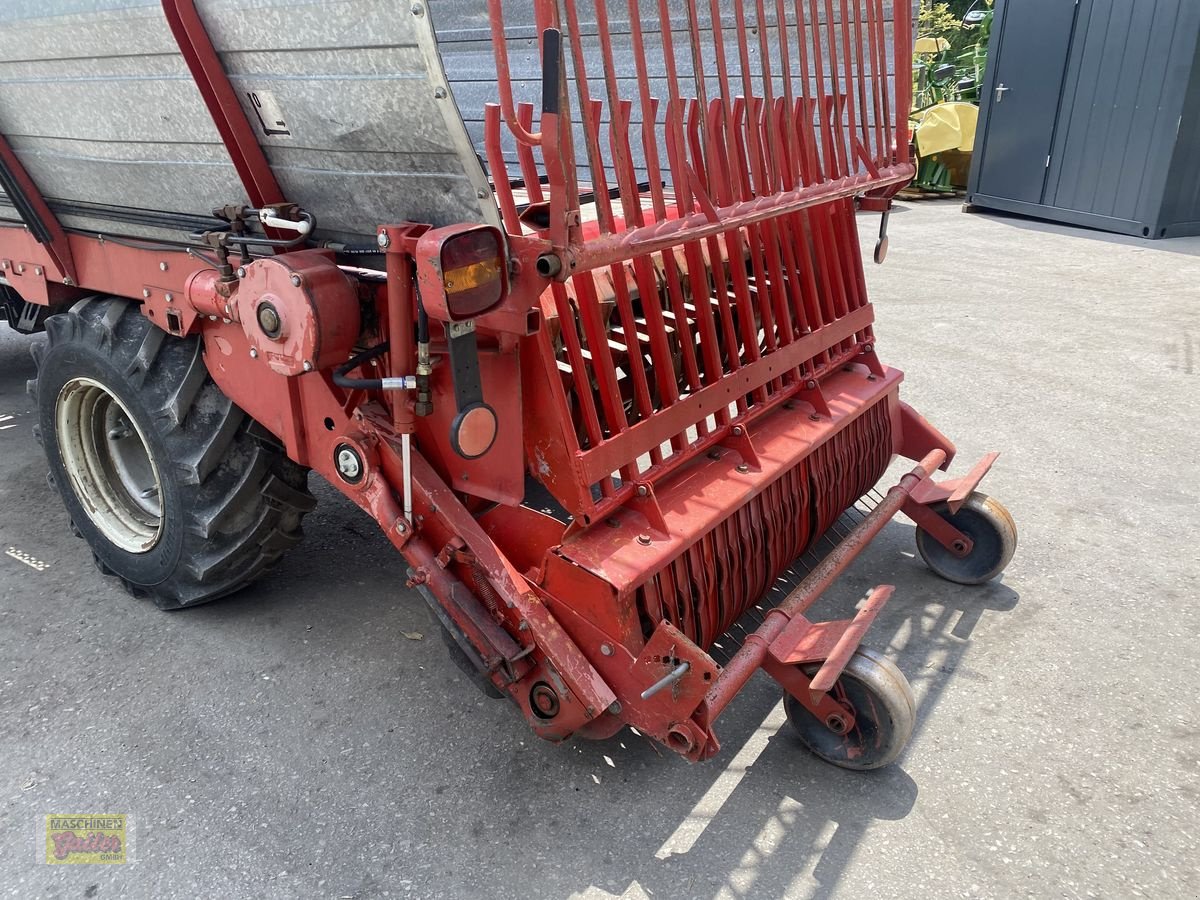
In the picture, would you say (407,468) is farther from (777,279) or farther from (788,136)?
(788,136)

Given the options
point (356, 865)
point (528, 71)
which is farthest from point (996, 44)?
point (356, 865)

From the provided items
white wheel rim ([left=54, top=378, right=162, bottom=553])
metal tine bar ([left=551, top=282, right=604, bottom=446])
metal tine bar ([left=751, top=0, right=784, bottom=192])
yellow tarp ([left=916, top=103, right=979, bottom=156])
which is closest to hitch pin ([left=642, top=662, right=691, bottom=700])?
metal tine bar ([left=551, top=282, right=604, bottom=446])

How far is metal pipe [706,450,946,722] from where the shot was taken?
6.81ft

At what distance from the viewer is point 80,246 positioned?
274 centimetres

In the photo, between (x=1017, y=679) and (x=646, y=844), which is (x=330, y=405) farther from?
(x=1017, y=679)

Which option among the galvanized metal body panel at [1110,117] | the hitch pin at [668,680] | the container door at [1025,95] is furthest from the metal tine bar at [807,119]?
the container door at [1025,95]

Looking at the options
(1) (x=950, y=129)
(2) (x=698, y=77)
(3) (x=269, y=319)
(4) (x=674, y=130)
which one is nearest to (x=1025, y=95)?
(1) (x=950, y=129)

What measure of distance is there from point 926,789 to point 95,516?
8.97 ft

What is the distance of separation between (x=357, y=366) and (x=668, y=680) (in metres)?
1.02

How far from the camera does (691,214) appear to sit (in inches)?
83.1

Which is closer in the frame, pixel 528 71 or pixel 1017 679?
pixel 1017 679

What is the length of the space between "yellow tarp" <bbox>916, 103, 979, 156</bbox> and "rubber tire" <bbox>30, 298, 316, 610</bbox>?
10753 millimetres

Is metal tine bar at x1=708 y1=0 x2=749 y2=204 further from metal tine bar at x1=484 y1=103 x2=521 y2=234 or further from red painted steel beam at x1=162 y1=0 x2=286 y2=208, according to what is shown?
red painted steel beam at x1=162 y1=0 x2=286 y2=208

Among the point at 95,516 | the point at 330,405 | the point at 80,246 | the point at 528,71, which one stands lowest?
the point at 95,516
